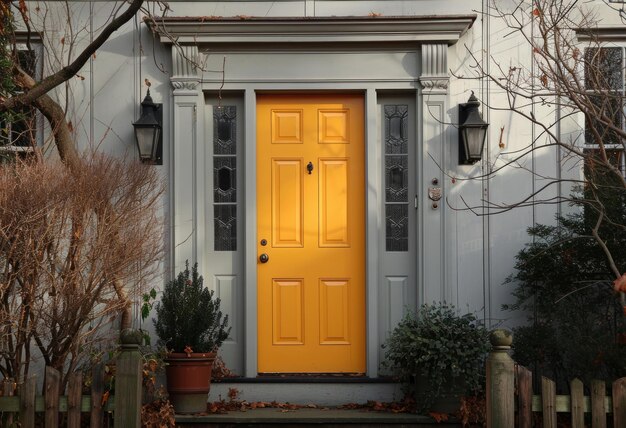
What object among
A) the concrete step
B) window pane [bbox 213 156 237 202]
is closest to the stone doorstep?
the concrete step

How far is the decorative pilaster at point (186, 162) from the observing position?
25.2 ft

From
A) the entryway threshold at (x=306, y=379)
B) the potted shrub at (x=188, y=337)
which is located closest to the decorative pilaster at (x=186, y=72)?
the potted shrub at (x=188, y=337)

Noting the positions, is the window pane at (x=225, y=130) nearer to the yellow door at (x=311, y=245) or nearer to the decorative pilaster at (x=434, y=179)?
the yellow door at (x=311, y=245)

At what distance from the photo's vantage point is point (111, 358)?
700 centimetres

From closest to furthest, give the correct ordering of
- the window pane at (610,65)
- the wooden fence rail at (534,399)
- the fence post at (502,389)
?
the wooden fence rail at (534,399)
the fence post at (502,389)
the window pane at (610,65)

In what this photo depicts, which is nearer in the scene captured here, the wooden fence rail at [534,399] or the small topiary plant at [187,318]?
the wooden fence rail at [534,399]

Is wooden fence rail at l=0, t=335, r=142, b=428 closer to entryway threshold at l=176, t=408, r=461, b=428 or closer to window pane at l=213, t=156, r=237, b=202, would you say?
entryway threshold at l=176, t=408, r=461, b=428

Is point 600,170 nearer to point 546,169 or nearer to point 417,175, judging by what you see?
point 546,169

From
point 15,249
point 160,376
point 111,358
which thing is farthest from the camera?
point 160,376

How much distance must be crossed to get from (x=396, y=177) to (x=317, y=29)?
4.59 ft

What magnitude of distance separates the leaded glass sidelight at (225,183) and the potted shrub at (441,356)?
5.49 ft

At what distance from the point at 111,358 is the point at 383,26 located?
135 inches

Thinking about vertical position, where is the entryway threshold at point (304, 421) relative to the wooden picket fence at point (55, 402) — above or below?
below

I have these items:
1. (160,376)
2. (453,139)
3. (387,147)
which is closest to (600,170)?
(453,139)
